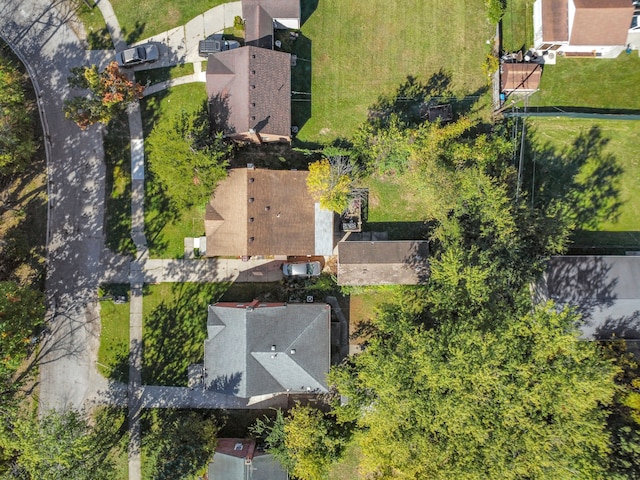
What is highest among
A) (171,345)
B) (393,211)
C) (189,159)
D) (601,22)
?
(601,22)

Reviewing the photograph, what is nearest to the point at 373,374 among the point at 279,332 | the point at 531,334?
the point at 279,332

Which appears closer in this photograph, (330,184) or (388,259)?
(330,184)

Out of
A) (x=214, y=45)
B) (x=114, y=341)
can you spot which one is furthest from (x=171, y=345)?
(x=214, y=45)

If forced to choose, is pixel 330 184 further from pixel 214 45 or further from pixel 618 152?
pixel 618 152

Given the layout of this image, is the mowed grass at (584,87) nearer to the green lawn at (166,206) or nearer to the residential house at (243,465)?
the green lawn at (166,206)

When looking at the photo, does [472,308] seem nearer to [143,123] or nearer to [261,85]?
[261,85]

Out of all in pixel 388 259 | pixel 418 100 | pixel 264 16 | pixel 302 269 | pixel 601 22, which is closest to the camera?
pixel 601 22

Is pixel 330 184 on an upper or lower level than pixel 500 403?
upper

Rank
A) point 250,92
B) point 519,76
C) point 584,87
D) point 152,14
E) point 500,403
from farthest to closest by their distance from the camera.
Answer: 1. point 152,14
2. point 584,87
3. point 519,76
4. point 250,92
5. point 500,403
